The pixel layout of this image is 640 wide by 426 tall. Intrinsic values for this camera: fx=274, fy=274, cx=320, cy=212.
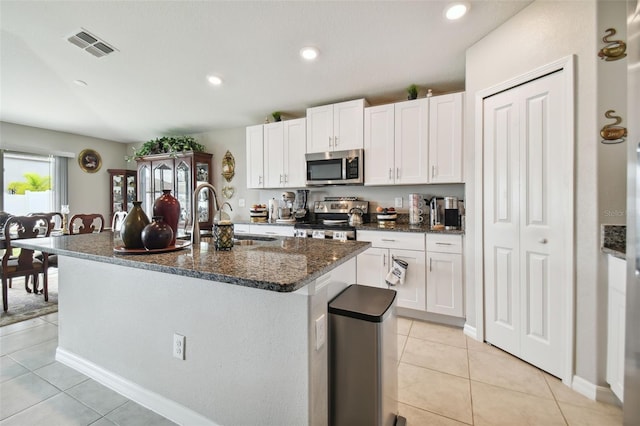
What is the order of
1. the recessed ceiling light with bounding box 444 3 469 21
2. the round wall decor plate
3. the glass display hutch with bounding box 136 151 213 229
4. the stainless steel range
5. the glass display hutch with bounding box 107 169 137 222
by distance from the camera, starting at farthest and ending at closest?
the glass display hutch with bounding box 107 169 137 222 → the round wall decor plate → the glass display hutch with bounding box 136 151 213 229 → the stainless steel range → the recessed ceiling light with bounding box 444 3 469 21

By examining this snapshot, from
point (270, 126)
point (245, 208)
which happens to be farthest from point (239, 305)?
point (245, 208)

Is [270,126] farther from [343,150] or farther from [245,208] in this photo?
[245,208]

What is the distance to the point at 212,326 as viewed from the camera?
1.28 metres

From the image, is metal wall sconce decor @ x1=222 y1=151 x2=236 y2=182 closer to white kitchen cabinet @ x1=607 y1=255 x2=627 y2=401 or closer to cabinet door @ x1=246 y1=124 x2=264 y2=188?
cabinet door @ x1=246 y1=124 x2=264 y2=188

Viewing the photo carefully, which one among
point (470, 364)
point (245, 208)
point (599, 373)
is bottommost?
point (470, 364)

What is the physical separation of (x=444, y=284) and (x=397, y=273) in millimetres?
435

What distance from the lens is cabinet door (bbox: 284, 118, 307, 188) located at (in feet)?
11.9

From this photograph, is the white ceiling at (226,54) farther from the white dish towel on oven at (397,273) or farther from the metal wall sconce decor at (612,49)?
the white dish towel on oven at (397,273)

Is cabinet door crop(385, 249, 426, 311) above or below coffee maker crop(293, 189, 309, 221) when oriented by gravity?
below

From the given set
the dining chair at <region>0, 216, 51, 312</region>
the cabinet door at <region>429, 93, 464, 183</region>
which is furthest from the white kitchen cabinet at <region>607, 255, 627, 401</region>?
the dining chair at <region>0, 216, 51, 312</region>

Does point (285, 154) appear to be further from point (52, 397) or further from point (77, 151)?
point (77, 151)

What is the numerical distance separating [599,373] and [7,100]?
656cm

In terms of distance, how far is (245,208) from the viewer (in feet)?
15.4

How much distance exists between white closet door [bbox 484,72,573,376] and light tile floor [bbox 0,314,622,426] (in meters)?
0.24
